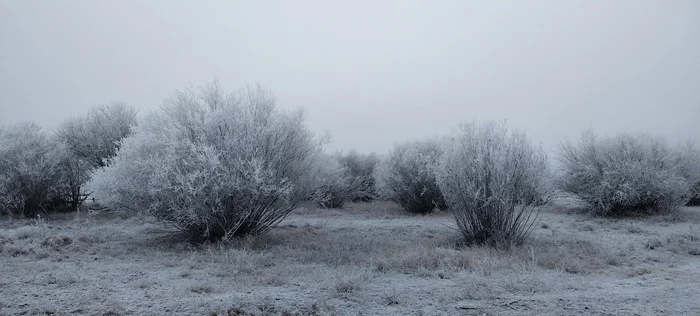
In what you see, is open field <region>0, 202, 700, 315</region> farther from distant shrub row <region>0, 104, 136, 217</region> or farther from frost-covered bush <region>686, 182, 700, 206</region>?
frost-covered bush <region>686, 182, 700, 206</region>

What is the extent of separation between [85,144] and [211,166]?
37.8 feet

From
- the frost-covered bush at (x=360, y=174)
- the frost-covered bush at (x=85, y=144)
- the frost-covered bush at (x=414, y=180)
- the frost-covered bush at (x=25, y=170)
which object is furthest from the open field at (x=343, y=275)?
the frost-covered bush at (x=360, y=174)

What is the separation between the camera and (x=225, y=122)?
955 cm

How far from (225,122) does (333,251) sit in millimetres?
3509

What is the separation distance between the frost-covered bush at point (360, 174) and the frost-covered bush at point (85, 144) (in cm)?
1135

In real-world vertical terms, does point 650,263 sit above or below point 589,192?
below

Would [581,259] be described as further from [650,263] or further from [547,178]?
[547,178]

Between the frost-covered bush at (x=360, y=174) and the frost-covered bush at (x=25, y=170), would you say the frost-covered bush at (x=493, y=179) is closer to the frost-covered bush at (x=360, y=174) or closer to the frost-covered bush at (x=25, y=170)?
the frost-covered bush at (x=25, y=170)

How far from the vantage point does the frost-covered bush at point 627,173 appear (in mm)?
15023

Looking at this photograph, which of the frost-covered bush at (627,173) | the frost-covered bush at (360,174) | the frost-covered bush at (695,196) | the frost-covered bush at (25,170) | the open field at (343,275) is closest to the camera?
the open field at (343,275)

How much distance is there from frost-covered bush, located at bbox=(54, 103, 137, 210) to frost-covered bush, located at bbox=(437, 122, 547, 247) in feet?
43.4

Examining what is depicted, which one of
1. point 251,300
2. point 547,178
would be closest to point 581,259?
point 547,178

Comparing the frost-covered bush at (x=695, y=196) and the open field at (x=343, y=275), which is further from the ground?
the frost-covered bush at (x=695, y=196)

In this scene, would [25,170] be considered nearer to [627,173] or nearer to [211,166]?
[211,166]
